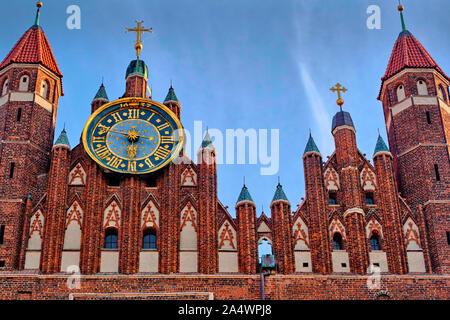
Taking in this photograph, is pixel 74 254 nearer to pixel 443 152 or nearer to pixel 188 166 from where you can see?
pixel 188 166

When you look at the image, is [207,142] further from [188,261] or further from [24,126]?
[24,126]

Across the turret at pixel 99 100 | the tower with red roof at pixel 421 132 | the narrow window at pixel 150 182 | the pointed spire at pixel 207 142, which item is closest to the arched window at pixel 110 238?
the narrow window at pixel 150 182

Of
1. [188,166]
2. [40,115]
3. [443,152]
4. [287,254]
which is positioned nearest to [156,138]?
[188,166]

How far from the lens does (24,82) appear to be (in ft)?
77.9

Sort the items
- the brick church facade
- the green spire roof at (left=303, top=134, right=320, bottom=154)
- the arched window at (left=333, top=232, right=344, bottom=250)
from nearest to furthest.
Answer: the brick church facade < the arched window at (left=333, top=232, right=344, bottom=250) < the green spire roof at (left=303, top=134, right=320, bottom=154)

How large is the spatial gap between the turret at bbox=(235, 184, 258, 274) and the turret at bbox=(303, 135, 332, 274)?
1.79 m

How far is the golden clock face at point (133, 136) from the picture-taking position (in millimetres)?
22172

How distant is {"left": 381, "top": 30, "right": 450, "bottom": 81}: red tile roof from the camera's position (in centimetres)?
2475

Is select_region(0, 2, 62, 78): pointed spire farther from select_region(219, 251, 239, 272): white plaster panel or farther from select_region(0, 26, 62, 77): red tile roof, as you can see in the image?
select_region(219, 251, 239, 272): white plaster panel

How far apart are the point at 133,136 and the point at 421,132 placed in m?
9.58

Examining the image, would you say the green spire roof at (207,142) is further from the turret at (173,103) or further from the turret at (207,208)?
the turret at (173,103)

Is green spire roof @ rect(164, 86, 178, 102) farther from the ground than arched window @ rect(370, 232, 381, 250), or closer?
farther from the ground

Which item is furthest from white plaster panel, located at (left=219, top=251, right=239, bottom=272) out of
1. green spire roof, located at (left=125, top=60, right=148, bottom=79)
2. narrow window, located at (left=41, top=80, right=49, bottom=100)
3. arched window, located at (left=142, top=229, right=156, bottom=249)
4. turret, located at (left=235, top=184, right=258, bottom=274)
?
narrow window, located at (left=41, top=80, right=49, bottom=100)

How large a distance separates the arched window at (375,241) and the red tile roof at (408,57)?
6.51 metres
